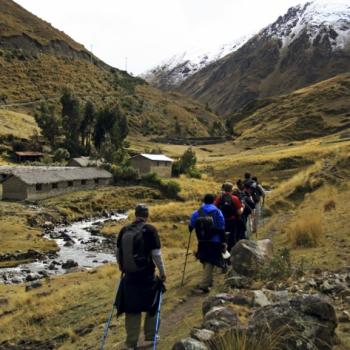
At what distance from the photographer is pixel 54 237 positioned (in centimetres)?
4653

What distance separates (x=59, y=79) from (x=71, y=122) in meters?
59.8

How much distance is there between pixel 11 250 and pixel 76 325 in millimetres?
27394

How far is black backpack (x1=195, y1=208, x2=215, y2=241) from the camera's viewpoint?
12.7m

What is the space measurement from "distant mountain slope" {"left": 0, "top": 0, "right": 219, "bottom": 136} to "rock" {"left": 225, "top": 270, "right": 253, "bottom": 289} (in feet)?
389

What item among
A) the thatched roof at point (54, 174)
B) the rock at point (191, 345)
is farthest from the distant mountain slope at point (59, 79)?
the rock at point (191, 345)

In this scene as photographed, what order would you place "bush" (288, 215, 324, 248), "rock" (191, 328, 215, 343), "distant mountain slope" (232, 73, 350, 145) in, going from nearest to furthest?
1. "rock" (191, 328, 215, 343)
2. "bush" (288, 215, 324, 248)
3. "distant mountain slope" (232, 73, 350, 145)

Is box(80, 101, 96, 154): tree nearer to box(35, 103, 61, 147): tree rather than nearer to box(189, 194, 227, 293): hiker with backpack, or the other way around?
box(35, 103, 61, 147): tree

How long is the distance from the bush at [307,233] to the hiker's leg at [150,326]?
7.66 m

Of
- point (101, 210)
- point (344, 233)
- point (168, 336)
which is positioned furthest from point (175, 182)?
point (168, 336)

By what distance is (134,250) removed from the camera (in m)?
8.92

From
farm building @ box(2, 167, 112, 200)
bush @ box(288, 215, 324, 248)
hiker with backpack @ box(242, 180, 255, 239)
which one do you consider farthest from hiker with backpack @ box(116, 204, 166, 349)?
farm building @ box(2, 167, 112, 200)

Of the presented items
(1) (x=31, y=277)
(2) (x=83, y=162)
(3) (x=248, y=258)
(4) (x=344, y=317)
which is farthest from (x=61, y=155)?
(4) (x=344, y=317)

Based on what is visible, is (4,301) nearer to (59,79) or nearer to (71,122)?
(71,122)

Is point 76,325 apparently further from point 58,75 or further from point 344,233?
point 58,75
